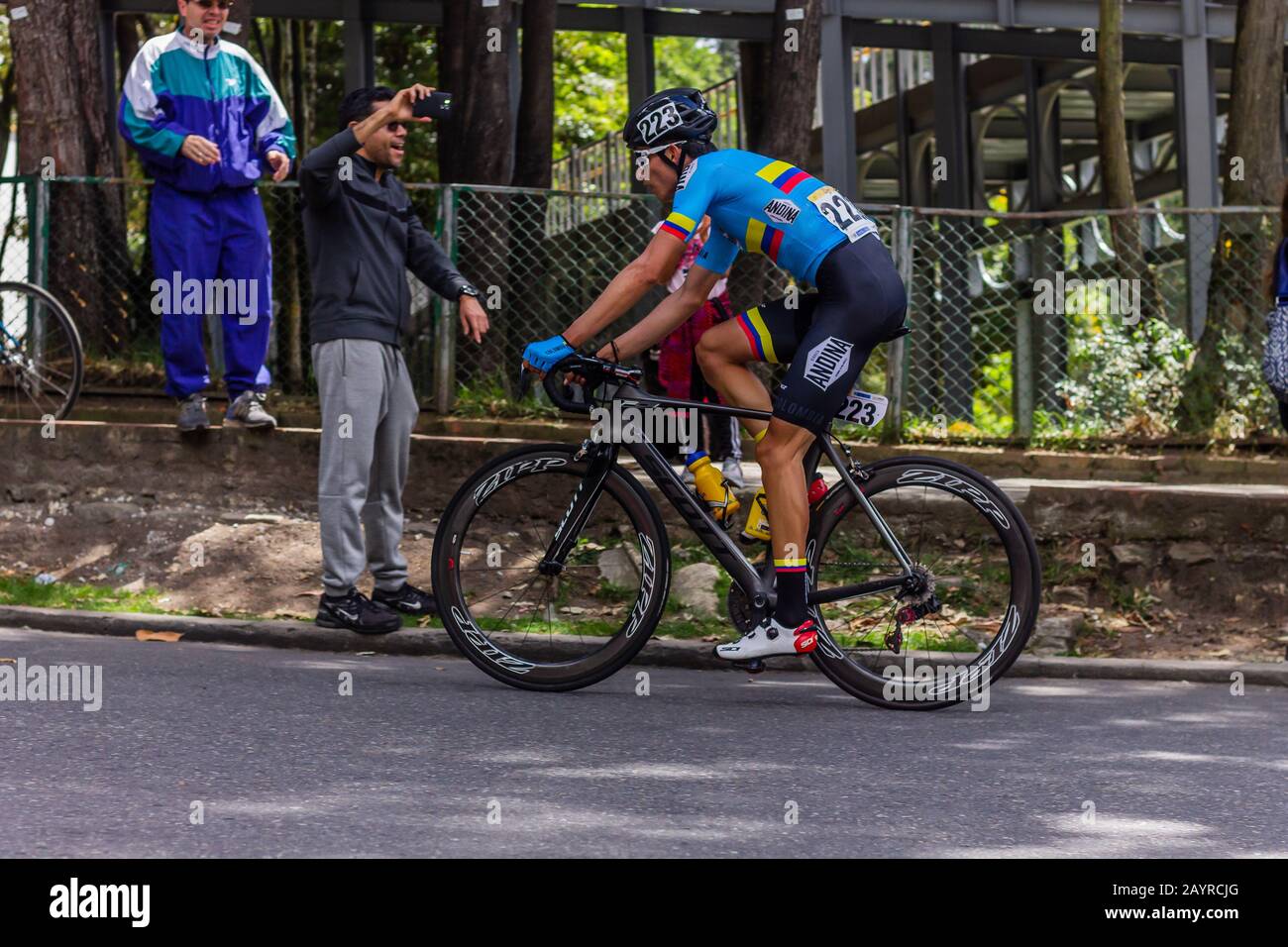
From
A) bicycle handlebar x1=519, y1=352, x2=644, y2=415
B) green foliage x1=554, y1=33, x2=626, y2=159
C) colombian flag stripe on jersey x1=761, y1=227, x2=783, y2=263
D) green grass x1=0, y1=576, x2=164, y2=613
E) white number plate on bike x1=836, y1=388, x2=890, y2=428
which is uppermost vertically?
green foliage x1=554, y1=33, x2=626, y2=159

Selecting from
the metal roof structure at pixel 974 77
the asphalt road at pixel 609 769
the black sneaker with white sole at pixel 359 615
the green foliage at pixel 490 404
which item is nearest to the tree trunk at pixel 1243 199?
the metal roof structure at pixel 974 77

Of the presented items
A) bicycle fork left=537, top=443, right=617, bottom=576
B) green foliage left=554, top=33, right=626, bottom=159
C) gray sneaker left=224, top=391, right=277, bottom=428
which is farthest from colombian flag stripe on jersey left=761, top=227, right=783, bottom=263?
green foliage left=554, top=33, right=626, bottom=159

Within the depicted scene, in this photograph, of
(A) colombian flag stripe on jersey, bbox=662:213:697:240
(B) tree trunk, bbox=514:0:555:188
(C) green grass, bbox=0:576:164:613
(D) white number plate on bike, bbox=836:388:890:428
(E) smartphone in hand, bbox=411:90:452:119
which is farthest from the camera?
(B) tree trunk, bbox=514:0:555:188

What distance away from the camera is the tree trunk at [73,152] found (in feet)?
37.1

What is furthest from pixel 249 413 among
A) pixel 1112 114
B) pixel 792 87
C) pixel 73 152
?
pixel 1112 114

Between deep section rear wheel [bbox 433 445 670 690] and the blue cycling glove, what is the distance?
46 centimetres

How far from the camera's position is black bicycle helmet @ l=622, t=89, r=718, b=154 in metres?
6.37

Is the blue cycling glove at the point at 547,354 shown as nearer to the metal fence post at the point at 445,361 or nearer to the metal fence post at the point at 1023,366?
the metal fence post at the point at 445,361

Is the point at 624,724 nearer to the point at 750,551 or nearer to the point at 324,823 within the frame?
the point at 750,551

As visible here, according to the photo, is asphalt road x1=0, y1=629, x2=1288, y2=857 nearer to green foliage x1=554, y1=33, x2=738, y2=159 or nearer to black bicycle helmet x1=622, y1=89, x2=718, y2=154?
black bicycle helmet x1=622, y1=89, x2=718, y2=154

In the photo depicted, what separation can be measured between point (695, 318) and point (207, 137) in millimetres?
2693

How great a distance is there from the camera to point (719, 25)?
19250 mm

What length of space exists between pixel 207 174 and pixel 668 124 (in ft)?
12.1
